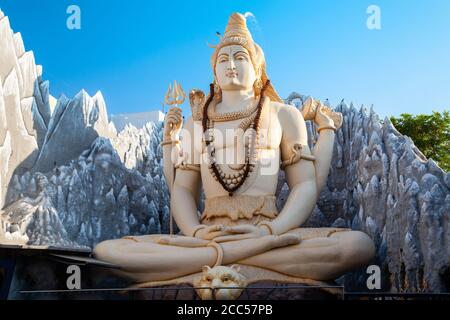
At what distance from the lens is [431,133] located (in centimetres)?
1659

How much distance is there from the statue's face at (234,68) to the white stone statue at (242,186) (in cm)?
1

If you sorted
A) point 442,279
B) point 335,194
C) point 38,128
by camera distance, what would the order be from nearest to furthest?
point 442,279 → point 38,128 → point 335,194

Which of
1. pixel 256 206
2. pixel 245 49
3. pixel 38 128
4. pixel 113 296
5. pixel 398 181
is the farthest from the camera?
pixel 38 128

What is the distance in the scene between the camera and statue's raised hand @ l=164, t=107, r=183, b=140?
23.8 ft

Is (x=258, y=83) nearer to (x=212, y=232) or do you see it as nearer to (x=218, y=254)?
(x=212, y=232)

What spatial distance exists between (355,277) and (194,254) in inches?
167

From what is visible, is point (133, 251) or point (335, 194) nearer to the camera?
point (133, 251)

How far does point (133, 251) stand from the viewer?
20.1ft

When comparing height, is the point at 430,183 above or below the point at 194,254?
above

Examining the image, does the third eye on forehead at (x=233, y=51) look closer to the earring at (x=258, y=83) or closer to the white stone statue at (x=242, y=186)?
the white stone statue at (x=242, y=186)

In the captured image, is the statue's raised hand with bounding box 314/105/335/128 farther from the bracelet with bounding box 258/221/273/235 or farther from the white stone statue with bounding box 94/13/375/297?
the bracelet with bounding box 258/221/273/235

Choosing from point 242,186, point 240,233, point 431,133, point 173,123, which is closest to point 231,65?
point 173,123

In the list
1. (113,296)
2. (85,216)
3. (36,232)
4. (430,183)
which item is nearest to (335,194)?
(430,183)
